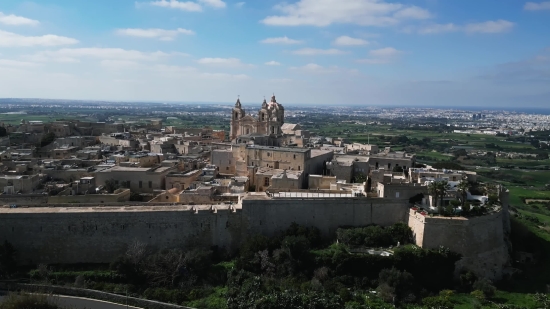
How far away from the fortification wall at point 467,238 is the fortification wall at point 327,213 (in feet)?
4.23

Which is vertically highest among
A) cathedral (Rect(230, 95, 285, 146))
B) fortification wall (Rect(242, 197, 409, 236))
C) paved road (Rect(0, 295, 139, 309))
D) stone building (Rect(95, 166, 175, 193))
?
cathedral (Rect(230, 95, 285, 146))

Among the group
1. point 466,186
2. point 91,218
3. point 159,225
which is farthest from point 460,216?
point 91,218

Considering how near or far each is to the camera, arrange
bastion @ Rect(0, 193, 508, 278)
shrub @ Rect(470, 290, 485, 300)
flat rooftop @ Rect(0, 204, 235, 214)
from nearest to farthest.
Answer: shrub @ Rect(470, 290, 485, 300) < bastion @ Rect(0, 193, 508, 278) < flat rooftop @ Rect(0, 204, 235, 214)

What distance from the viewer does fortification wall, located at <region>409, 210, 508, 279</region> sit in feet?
74.4

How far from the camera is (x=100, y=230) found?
73.3ft

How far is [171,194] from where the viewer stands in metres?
26.5

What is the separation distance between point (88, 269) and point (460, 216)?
18.1 metres

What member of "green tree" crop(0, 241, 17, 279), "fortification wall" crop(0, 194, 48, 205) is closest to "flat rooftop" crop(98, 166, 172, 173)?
"fortification wall" crop(0, 194, 48, 205)

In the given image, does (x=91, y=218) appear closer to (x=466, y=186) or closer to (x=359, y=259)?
(x=359, y=259)

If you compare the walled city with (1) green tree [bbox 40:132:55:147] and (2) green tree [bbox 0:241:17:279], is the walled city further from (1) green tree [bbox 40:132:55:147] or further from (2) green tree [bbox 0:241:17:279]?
(1) green tree [bbox 40:132:55:147]

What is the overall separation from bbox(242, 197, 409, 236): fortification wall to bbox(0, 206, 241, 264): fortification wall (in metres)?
2.19

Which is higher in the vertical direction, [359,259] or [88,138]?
[88,138]

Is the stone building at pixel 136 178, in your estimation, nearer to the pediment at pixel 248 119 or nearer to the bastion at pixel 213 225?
the bastion at pixel 213 225

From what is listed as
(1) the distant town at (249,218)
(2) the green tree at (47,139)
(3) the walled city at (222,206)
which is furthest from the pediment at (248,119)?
(2) the green tree at (47,139)
